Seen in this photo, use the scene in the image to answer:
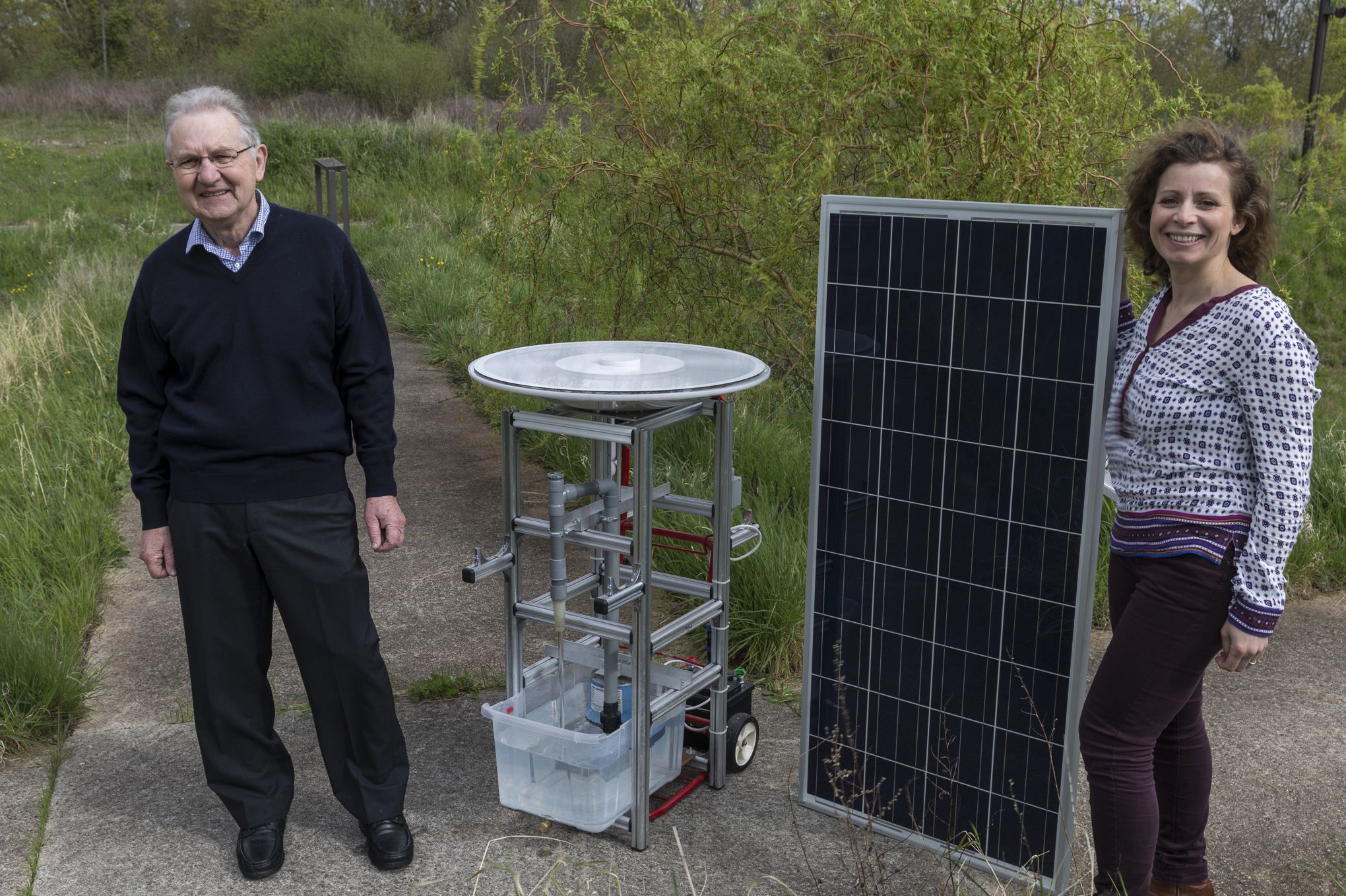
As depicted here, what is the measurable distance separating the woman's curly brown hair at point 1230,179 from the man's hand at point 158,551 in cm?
253

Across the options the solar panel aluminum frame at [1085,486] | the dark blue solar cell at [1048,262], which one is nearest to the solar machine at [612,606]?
the solar panel aluminum frame at [1085,486]

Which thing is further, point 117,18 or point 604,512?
point 117,18

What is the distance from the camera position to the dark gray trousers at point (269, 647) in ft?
9.98

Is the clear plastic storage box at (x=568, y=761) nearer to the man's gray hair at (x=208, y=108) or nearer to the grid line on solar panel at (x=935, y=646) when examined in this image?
the grid line on solar panel at (x=935, y=646)

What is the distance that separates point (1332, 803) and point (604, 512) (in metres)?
2.28

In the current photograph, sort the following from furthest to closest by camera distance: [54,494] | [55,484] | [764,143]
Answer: [55,484], [54,494], [764,143]

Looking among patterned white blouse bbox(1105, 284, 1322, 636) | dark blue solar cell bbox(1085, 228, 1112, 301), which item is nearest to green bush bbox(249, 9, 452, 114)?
dark blue solar cell bbox(1085, 228, 1112, 301)

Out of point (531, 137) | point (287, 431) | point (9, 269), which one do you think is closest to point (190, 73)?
point (9, 269)

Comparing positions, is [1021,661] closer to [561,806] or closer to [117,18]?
[561,806]

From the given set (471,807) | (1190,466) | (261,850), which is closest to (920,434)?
(1190,466)

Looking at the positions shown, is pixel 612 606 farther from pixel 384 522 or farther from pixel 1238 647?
pixel 1238 647

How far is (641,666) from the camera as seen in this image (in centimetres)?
319

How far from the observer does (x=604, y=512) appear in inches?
130

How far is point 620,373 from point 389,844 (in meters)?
1.39
